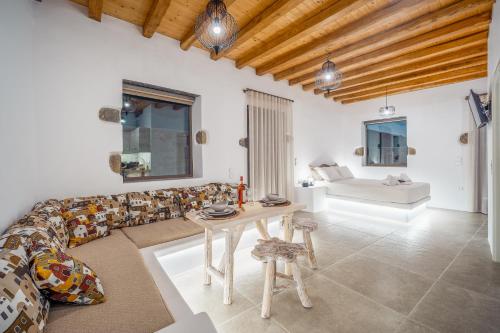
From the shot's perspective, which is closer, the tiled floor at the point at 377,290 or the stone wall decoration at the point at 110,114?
the tiled floor at the point at 377,290

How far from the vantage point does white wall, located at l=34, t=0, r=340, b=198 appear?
2.27 metres

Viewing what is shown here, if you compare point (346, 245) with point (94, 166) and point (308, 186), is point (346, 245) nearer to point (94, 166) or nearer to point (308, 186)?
point (308, 186)

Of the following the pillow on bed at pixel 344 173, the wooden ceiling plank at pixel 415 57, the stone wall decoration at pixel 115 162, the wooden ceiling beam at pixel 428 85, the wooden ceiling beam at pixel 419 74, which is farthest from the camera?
the pillow on bed at pixel 344 173

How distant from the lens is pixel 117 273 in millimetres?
1443

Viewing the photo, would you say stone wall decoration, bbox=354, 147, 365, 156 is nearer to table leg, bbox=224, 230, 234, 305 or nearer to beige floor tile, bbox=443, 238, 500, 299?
beige floor tile, bbox=443, 238, 500, 299

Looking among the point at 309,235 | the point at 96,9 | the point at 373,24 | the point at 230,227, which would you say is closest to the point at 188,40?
the point at 96,9

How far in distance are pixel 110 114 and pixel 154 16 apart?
1215 millimetres

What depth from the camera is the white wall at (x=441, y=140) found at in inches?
184

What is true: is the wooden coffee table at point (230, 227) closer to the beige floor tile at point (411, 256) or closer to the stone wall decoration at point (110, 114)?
the beige floor tile at point (411, 256)

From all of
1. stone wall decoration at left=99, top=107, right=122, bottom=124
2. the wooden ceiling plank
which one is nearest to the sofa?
stone wall decoration at left=99, top=107, right=122, bottom=124

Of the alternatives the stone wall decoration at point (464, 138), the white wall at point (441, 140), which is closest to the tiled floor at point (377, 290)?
the white wall at point (441, 140)

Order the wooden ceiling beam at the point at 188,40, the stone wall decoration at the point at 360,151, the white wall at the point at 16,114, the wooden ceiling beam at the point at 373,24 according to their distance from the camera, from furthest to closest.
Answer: the stone wall decoration at the point at 360,151, the wooden ceiling beam at the point at 188,40, the wooden ceiling beam at the point at 373,24, the white wall at the point at 16,114

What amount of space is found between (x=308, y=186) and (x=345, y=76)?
7.81ft

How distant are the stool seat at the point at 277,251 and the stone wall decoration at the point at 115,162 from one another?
6.44 feet
